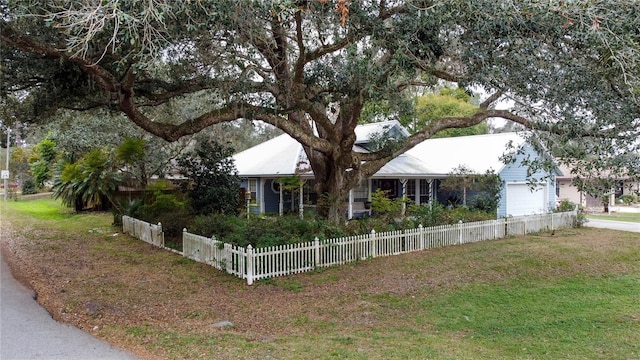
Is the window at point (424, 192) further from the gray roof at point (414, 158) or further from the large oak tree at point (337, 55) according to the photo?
the large oak tree at point (337, 55)

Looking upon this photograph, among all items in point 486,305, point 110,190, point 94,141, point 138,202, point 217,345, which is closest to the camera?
point 217,345

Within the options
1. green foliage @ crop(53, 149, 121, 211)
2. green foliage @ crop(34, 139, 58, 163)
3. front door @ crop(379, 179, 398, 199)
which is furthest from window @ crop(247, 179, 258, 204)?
green foliage @ crop(34, 139, 58, 163)

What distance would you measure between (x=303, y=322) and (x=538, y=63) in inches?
256

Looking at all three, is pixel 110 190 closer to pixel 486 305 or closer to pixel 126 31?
pixel 126 31

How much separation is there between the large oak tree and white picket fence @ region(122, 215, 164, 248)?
3.94 meters

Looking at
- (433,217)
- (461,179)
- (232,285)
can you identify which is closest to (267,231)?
(232,285)

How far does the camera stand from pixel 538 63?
27.0 ft

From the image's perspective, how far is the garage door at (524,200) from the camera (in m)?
20.6

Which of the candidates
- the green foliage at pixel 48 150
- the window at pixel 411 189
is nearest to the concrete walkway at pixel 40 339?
the window at pixel 411 189

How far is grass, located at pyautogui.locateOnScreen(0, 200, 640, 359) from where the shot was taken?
559cm

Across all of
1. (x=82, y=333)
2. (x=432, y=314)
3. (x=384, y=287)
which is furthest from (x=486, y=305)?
(x=82, y=333)

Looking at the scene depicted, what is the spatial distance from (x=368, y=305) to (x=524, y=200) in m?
16.5

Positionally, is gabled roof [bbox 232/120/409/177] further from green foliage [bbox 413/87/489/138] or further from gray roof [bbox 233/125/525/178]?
green foliage [bbox 413/87/489/138]

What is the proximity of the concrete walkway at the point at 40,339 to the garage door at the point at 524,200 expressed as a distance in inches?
752
